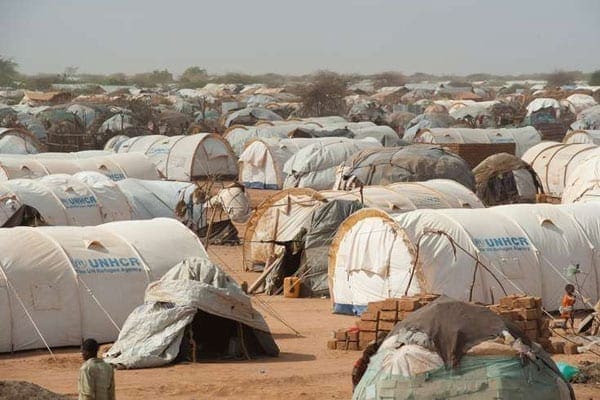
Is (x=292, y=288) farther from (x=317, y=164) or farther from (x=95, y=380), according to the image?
(x=317, y=164)

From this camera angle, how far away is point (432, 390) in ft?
36.0

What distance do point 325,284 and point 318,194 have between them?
2.59m

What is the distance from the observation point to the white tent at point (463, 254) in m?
19.5

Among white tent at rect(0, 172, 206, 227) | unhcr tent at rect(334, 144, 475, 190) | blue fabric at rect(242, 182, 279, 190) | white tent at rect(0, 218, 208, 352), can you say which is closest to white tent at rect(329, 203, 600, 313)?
white tent at rect(0, 218, 208, 352)

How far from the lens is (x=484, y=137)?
160 feet

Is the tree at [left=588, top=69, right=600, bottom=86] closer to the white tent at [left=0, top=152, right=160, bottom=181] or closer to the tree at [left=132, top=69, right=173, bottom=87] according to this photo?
the tree at [left=132, top=69, right=173, bottom=87]

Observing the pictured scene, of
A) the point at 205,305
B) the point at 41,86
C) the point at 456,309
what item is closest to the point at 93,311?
the point at 205,305

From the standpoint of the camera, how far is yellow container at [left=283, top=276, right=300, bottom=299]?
22.7m

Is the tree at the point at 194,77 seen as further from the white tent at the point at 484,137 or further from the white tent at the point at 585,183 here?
the white tent at the point at 585,183

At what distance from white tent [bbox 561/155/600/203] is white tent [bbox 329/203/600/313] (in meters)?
8.09

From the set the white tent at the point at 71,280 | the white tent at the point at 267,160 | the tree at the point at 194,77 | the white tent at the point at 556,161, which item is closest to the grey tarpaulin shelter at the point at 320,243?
the white tent at the point at 71,280

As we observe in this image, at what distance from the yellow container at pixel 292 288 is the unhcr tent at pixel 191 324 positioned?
5.62 metres

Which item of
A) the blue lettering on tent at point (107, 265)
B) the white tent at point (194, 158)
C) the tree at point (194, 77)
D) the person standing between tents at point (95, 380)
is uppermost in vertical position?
the person standing between tents at point (95, 380)

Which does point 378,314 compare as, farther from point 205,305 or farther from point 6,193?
point 6,193
